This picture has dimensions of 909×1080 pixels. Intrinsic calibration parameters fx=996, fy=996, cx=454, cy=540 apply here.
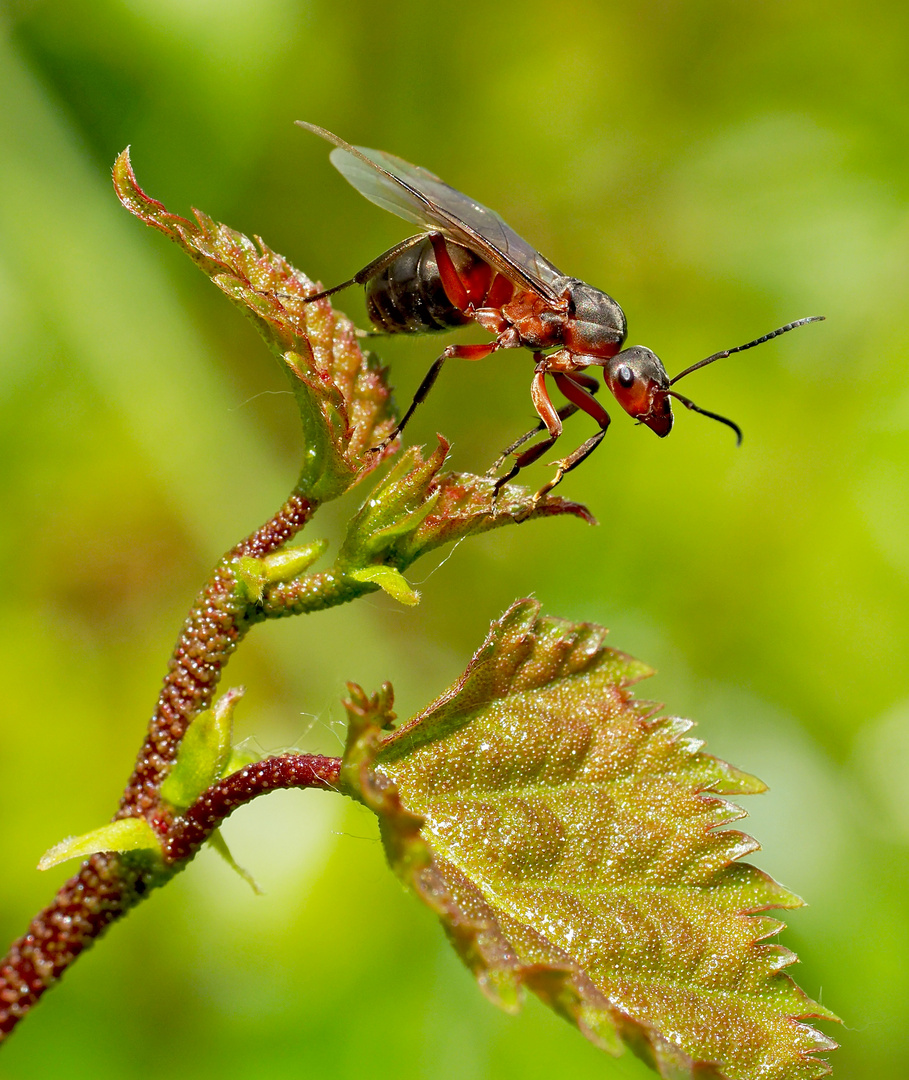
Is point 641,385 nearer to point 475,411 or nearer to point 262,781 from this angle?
point 262,781

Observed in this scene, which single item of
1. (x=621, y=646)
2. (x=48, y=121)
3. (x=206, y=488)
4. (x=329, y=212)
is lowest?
(x=621, y=646)

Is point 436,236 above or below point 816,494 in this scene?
above

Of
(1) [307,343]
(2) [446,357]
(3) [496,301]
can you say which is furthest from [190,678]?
(3) [496,301]

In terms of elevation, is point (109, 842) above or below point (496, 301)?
below

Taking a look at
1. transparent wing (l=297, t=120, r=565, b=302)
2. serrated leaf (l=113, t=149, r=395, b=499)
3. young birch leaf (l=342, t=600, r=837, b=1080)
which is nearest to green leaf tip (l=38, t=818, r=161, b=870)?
young birch leaf (l=342, t=600, r=837, b=1080)

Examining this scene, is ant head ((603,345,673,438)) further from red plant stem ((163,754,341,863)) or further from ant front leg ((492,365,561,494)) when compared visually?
red plant stem ((163,754,341,863))

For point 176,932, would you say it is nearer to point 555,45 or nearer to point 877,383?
point 877,383

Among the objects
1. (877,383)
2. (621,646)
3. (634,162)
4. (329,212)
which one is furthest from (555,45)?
(621,646)
